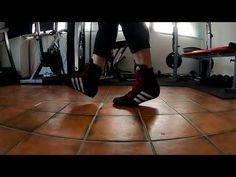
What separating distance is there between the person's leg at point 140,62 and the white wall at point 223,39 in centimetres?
260

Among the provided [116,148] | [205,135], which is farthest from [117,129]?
[205,135]

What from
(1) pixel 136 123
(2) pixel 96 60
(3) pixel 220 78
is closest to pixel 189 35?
(3) pixel 220 78

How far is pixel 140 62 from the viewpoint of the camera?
1.15 metres

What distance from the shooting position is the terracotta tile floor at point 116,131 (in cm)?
57

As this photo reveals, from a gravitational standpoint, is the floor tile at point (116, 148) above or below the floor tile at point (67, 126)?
below

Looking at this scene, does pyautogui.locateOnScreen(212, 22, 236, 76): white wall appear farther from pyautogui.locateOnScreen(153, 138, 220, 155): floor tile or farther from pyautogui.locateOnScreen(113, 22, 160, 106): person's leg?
pyautogui.locateOnScreen(153, 138, 220, 155): floor tile

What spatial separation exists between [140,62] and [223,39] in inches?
118

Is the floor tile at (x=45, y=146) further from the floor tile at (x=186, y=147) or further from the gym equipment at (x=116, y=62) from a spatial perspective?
the gym equipment at (x=116, y=62)

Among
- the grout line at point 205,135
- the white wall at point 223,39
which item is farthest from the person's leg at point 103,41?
the white wall at point 223,39

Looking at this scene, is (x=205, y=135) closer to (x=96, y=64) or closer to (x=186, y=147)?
(x=186, y=147)

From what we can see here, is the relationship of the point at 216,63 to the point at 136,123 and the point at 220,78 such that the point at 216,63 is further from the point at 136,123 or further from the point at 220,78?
the point at 136,123
